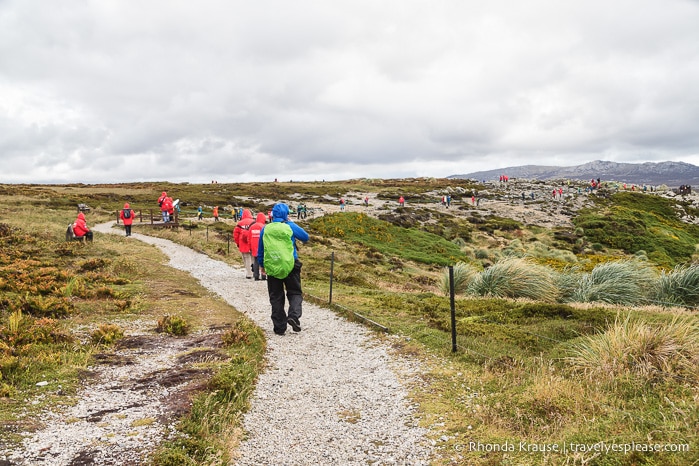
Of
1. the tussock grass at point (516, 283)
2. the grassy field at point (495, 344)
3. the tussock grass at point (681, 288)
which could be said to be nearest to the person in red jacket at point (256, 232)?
the grassy field at point (495, 344)

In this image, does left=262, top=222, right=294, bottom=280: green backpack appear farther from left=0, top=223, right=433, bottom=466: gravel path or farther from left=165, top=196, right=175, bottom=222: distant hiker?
left=165, top=196, right=175, bottom=222: distant hiker

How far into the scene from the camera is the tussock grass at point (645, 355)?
210 inches

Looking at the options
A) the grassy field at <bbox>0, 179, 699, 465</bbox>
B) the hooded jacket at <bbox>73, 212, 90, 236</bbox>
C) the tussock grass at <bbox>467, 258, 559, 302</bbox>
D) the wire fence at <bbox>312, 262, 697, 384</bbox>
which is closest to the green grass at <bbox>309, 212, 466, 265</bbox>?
the grassy field at <bbox>0, 179, 699, 465</bbox>

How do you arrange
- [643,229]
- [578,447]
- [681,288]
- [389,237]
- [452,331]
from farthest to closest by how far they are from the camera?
1. [643,229]
2. [389,237]
3. [681,288]
4. [452,331]
5. [578,447]

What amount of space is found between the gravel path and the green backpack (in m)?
1.38

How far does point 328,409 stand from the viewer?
17.9ft

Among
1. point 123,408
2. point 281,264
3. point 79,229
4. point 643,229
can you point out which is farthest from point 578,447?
point 643,229

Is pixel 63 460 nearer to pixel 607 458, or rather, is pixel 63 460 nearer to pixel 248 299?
pixel 607 458

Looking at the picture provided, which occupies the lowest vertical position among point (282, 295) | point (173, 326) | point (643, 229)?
point (643, 229)

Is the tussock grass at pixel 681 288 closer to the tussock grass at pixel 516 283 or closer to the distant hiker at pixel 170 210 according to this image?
the tussock grass at pixel 516 283

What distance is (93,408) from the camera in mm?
5035

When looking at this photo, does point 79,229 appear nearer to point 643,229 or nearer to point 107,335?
point 107,335

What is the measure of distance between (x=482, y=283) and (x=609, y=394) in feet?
32.9

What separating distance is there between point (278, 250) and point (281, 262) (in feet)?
0.79
